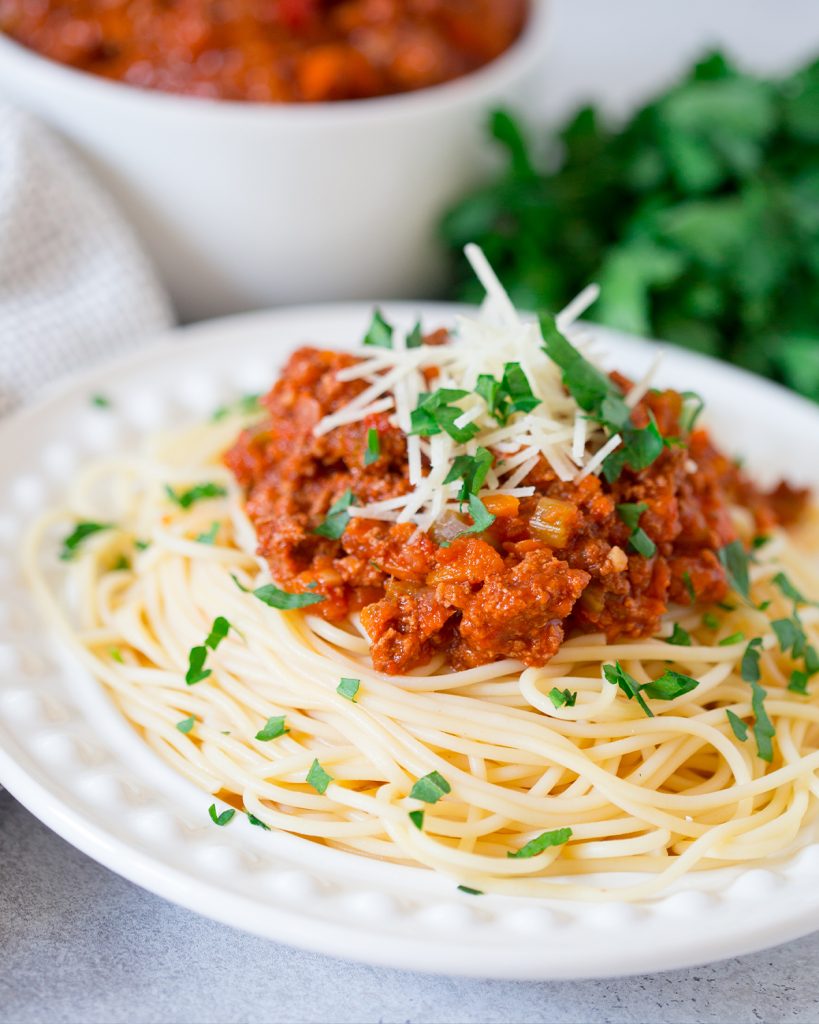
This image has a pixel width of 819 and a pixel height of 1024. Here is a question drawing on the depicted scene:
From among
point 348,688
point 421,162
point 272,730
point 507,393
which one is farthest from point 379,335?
point 421,162

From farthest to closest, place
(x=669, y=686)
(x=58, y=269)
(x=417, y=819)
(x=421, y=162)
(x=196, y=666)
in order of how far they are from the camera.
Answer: (x=421, y=162) < (x=58, y=269) < (x=196, y=666) < (x=669, y=686) < (x=417, y=819)

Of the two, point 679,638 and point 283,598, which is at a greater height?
point 283,598

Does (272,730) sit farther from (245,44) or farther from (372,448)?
(245,44)

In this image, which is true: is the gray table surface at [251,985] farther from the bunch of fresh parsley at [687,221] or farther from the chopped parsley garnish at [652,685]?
the bunch of fresh parsley at [687,221]

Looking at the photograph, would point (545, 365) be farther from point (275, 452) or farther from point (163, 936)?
point (163, 936)

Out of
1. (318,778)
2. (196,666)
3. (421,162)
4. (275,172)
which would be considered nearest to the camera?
(318,778)

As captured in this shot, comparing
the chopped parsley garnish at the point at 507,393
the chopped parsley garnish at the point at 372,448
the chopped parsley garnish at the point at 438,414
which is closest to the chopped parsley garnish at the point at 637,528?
the chopped parsley garnish at the point at 507,393

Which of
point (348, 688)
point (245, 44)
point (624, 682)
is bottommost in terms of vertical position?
point (624, 682)
